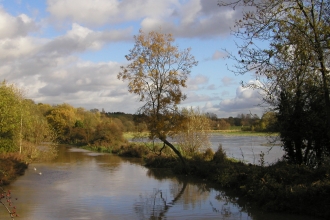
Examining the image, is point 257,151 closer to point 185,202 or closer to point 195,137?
point 195,137

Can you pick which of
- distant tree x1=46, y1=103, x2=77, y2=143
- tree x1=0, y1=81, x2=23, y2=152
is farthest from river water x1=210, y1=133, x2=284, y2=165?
distant tree x1=46, y1=103, x2=77, y2=143

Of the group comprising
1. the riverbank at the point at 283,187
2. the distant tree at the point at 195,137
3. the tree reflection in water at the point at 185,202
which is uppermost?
the distant tree at the point at 195,137

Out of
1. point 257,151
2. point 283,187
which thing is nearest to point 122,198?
point 283,187

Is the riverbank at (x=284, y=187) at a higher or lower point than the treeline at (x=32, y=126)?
lower

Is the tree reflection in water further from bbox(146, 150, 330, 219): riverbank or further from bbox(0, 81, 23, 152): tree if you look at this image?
bbox(0, 81, 23, 152): tree

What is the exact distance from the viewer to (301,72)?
11.0 metres

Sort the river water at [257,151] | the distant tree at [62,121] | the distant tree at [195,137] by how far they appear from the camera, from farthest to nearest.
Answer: the distant tree at [62,121], the distant tree at [195,137], the river water at [257,151]

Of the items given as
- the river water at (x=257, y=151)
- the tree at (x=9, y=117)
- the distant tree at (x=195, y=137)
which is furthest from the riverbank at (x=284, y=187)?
the tree at (x=9, y=117)

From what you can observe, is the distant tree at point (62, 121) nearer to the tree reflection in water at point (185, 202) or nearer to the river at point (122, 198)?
the river at point (122, 198)

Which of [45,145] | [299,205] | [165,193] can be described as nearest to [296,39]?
[299,205]

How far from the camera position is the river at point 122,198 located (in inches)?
547

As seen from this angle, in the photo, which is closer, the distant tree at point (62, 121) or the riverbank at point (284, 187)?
the riverbank at point (284, 187)

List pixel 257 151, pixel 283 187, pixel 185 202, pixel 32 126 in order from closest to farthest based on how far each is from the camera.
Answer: pixel 283 187 → pixel 185 202 → pixel 32 126 → pixel 257 151

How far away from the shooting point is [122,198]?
56.7ft
